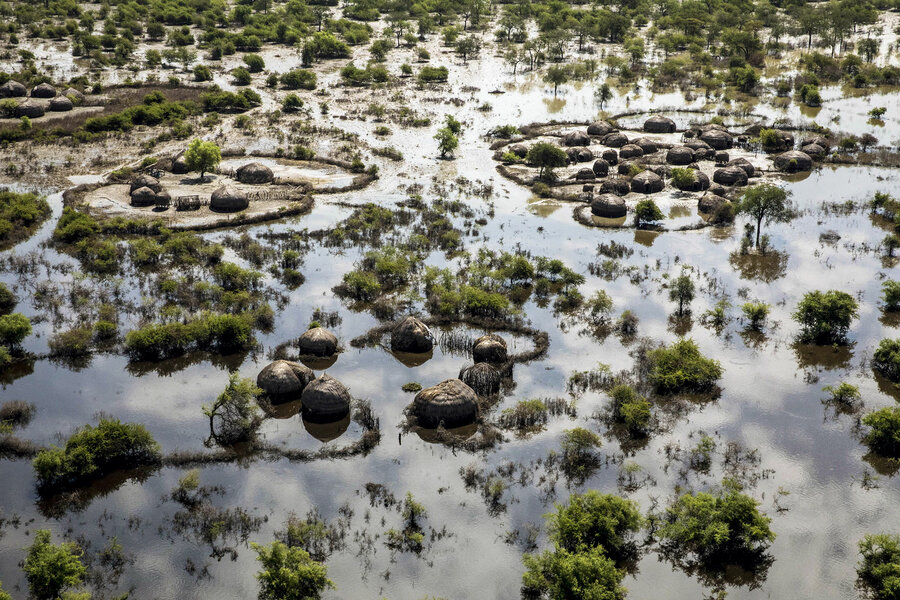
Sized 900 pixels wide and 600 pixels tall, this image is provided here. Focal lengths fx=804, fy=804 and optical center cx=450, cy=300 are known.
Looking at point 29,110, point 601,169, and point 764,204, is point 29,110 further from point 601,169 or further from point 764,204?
point 764,204

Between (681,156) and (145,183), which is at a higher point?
(681,156)

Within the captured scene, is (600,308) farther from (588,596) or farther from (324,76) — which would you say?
(324,76)

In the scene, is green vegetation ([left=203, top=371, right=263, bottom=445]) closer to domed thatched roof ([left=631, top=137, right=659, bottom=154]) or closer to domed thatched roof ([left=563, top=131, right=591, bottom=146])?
domed thatched roof ([left=563, top=131, right=591, bottom=146])

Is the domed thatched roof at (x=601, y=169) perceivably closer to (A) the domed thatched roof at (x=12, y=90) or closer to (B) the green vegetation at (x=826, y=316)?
(B) the green vegetation at (x=826, y=316)

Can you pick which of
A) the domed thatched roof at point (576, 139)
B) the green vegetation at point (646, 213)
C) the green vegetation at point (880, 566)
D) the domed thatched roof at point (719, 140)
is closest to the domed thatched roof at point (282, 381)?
the green vegetation at point (880, 566)

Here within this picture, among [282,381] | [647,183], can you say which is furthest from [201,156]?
[647,183]

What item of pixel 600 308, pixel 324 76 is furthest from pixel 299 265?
pixel 324 76

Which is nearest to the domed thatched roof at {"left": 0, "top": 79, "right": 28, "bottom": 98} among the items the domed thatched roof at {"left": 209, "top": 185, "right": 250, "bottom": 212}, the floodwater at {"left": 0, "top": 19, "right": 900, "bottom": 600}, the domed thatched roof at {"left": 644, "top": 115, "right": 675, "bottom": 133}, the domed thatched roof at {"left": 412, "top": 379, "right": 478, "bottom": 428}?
the domed thatched roof at {"left": 209, "top": 185, "right": 250, "bottom": 212}
